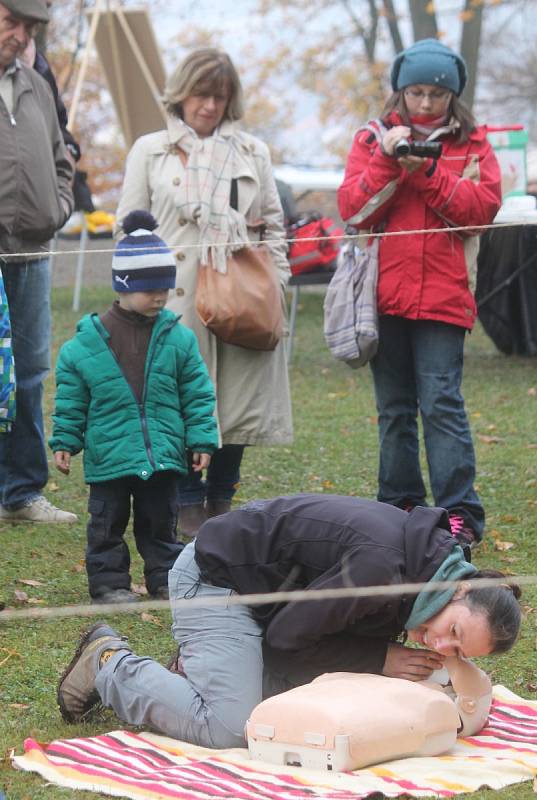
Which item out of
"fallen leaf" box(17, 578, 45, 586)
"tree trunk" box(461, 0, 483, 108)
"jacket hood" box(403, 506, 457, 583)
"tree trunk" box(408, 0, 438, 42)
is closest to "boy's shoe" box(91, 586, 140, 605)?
"fallen leaf" box(17, 578, 45, 586)

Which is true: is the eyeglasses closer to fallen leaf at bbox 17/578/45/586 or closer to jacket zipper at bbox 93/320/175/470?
jacket zipper at bbox 93/320/175/470

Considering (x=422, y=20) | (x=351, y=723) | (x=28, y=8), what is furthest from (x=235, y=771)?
(x=422, y=20)

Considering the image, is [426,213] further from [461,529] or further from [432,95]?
[461,529]

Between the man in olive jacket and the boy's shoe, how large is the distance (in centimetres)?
117

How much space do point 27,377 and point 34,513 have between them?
0.58 m

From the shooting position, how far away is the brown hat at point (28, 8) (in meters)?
4.85

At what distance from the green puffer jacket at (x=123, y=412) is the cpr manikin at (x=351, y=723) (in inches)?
51.5

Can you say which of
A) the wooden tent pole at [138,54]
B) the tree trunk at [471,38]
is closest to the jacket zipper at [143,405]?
the wooden tent pole at [138,54]

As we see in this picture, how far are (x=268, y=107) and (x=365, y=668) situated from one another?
24454 mm

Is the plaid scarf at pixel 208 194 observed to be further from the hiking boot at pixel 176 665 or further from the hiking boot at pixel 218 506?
the hiking boot at pixel 176 665

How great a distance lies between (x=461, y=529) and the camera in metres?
5.09

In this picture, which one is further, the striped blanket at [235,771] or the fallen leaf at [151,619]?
the fallen leaf at [151,619]

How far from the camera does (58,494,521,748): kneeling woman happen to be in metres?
3.30

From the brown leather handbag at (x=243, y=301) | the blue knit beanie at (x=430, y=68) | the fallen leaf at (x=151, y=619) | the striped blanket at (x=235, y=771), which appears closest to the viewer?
the striped blanket at (x=235, y=771)
